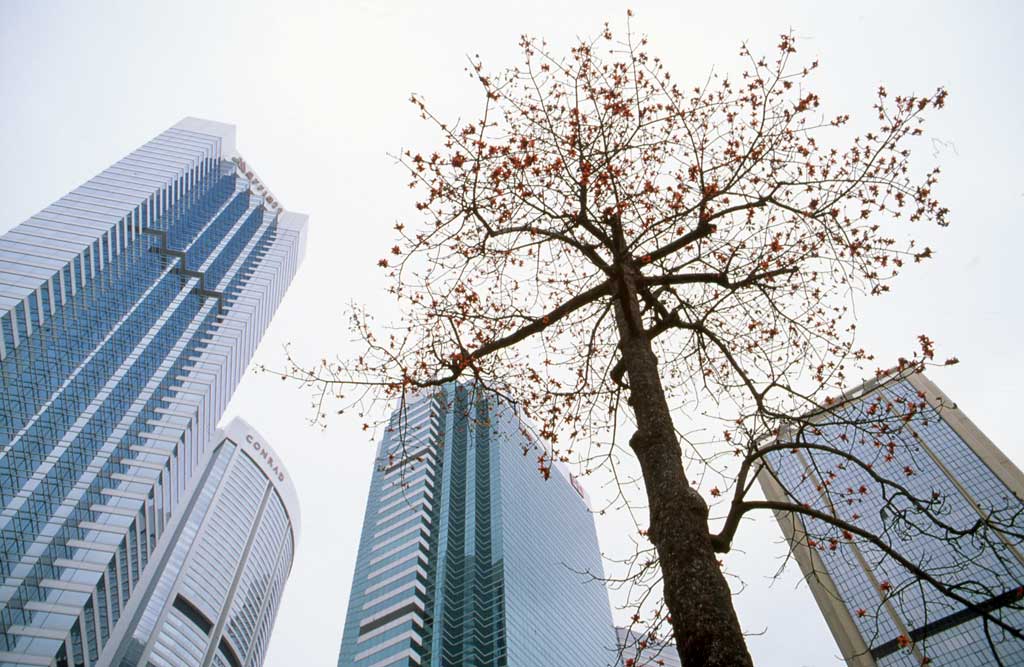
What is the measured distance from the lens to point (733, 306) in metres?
6.96

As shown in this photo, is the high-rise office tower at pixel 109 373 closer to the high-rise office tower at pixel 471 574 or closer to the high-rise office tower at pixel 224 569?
the high-rise office tower at pixel 224 569

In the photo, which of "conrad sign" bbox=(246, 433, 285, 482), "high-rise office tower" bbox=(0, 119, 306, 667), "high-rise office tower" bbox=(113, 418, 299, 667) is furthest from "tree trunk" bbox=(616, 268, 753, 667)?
"conrad sign" bbox=(246, 433, 285, 482)

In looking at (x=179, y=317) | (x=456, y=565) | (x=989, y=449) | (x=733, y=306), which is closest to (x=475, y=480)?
(x=456, y=565)

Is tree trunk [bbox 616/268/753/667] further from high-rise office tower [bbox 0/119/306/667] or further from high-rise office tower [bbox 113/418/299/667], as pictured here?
high-rise office tower [bbox 113/418/299/667]

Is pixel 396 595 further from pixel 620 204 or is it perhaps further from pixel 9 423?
pixel 620 204

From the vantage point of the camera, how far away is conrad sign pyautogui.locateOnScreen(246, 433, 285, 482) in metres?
137

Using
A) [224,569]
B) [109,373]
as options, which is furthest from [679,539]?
[224,569]

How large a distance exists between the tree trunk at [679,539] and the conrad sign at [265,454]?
147m

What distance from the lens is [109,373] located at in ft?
283

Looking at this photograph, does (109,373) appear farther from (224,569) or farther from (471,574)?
(471,574)

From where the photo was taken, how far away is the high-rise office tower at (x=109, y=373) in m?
66.1

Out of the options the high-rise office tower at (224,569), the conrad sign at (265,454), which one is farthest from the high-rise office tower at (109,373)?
the conrad sign at (265,454)

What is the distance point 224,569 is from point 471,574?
194 ft

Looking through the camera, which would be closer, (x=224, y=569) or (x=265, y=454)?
(x=224, y=569)
